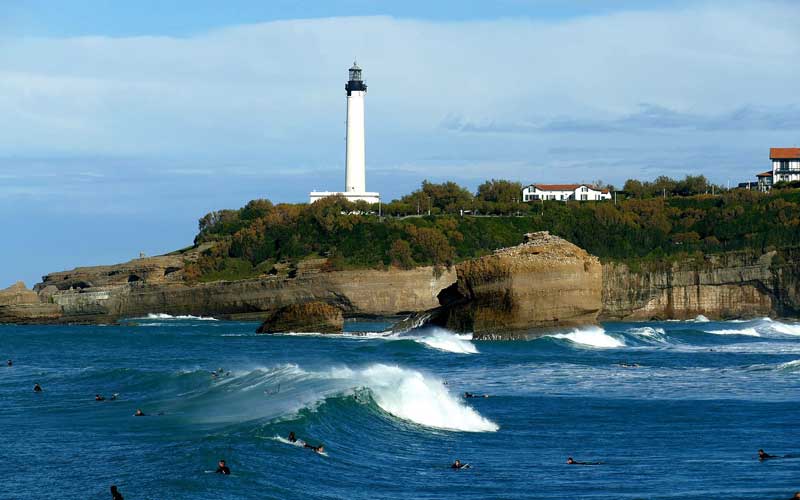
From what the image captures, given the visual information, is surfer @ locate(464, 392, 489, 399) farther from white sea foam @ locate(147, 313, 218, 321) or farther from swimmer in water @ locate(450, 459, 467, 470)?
white sea foam @ locate(147, 313, 218, 321)

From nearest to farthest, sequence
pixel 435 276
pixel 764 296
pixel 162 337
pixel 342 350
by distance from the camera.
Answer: pixel 342 350 → pixel 162 337 → pixel 764 296 → pixel 435 276

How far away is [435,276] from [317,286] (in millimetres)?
9946

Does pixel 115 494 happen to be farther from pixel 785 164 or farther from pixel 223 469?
pixel 785 164

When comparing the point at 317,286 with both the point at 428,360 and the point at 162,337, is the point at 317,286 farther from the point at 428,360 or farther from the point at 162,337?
the point at 428,360

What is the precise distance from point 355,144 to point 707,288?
128ft

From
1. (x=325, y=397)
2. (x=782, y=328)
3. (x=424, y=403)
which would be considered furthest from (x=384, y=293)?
(x=325, y=397)

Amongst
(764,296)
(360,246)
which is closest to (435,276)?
A: (360,246)

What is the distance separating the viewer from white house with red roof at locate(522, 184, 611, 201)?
140m

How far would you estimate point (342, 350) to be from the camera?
179 feet

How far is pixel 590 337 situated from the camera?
196 feet

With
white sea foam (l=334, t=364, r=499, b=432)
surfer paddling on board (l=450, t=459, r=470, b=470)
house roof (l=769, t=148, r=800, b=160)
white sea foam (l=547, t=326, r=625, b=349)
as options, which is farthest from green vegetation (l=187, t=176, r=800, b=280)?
surfer paddling on board (l=450, t=459, r=470, b=470)

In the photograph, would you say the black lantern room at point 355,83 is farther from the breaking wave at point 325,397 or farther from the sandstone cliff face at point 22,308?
the breaking wave at point 325,397

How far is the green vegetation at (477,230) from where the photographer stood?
101062 mm

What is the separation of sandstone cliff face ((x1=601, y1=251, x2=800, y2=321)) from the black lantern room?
3224cm
